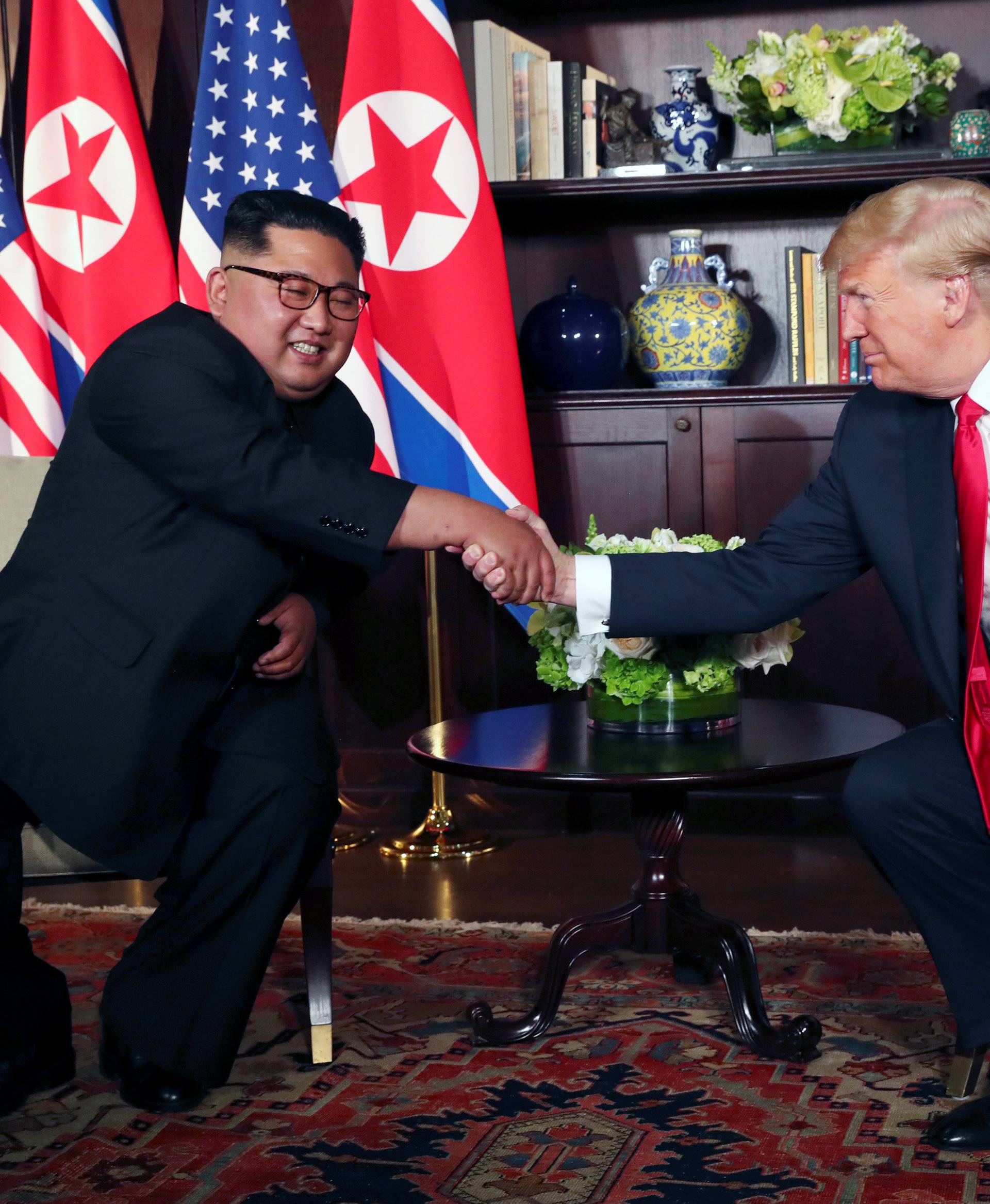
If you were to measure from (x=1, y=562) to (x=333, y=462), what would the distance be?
80 cm

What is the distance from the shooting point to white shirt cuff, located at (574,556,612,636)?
2.10 m

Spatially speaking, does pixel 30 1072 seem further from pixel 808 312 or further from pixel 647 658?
pixel 808 312

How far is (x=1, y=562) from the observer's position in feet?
7.86

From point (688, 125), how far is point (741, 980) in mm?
2281

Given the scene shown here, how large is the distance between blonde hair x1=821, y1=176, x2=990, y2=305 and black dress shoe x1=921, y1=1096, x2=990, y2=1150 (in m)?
1.02

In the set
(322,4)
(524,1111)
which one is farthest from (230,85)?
(524,1111)

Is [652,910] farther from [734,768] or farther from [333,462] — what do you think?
[333,462]

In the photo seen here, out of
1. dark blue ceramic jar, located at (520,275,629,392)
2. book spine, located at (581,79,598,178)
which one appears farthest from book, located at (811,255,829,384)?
book spine, located at (581,79,598,178)

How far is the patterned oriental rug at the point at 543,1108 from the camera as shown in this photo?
170 cm

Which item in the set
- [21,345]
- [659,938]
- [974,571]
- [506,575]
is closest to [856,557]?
[974,571]

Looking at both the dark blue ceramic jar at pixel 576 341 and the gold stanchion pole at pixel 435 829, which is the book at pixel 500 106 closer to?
the dark blue ceramic jar at pixel 576 341

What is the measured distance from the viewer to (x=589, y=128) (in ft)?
11.7

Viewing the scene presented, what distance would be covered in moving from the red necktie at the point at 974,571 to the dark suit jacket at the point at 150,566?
0.73 meters

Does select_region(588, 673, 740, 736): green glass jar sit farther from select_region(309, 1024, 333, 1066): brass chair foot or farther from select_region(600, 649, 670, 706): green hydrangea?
select_region(309, 1024, 333, 1066): brass chair foot
